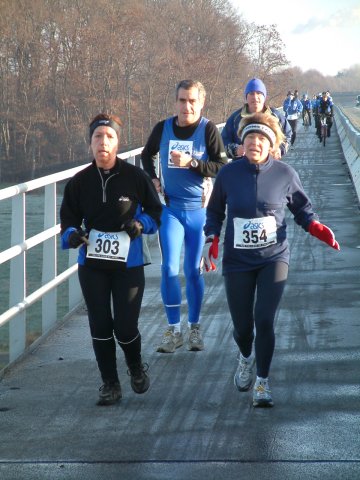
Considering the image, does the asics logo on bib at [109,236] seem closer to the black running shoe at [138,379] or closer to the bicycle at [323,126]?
the black running shoe at [138,379]

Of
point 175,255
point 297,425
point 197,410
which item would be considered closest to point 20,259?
point 175,255

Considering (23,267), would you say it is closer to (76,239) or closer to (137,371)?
(137,371)

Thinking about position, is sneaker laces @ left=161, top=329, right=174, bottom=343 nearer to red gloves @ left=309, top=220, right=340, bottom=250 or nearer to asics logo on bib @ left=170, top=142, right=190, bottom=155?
asics logo on bib @ left=170, top=142, right=190, bottom=155

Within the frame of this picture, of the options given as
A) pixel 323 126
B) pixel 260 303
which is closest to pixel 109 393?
pixel 260 303

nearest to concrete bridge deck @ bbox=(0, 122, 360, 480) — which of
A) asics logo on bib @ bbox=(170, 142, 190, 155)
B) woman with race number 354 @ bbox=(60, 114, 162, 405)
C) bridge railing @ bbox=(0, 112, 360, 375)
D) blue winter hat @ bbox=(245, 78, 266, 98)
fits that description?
bridge railing @ bbox=(0, 112, 360, 375)

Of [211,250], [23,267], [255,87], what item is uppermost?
[255,87]

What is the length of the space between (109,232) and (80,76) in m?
80.5

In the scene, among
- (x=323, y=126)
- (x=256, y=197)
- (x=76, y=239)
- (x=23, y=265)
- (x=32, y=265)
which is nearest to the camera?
(x=76, y=239)

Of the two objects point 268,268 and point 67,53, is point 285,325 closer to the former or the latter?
point 268,268

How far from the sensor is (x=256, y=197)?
19.5 feet

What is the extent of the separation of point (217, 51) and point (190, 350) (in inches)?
4010

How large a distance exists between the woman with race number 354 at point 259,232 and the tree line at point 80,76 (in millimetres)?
65643

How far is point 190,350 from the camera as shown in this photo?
751 cm

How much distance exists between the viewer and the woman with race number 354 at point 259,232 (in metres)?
5.92
